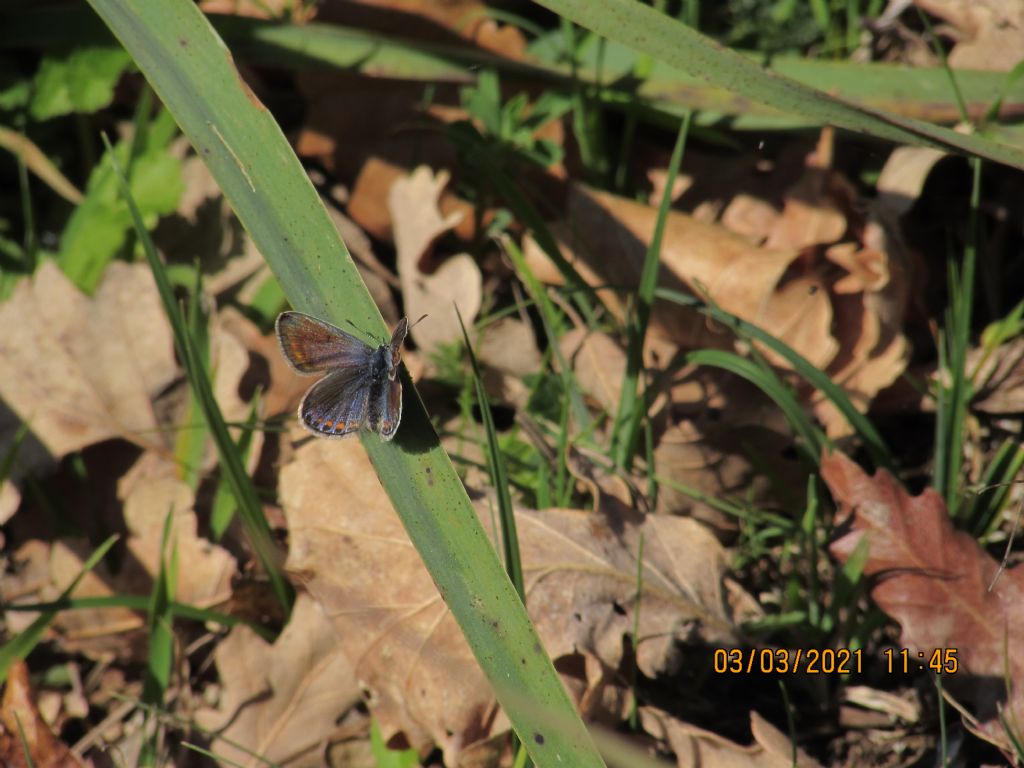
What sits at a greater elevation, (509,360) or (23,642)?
(509,360)

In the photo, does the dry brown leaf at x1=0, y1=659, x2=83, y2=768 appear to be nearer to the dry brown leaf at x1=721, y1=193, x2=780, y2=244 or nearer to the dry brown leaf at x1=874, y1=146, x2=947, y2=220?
the dry brown leaf at x1=721, y1=193, x2=780, y2=244

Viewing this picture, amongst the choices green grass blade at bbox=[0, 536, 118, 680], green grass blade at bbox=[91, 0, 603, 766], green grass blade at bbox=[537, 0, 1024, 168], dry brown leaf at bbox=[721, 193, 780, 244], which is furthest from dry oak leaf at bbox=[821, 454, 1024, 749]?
green grass blade at bbox=[0, 536, 118, 680]

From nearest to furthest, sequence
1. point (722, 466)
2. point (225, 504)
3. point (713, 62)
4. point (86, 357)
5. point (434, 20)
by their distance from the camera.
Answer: point (713, 62)
point (722, 466)
point (225, 504)
point (86, 357)
point (434, 20)

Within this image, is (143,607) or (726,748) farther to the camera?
(143,607)

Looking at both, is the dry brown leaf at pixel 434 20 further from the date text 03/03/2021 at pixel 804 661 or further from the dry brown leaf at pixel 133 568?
the date text 03/03/2021 at pixel 804 661

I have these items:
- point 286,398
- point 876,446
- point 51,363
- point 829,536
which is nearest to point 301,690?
point 286,398

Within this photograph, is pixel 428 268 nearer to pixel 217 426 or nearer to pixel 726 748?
pixel 217 426

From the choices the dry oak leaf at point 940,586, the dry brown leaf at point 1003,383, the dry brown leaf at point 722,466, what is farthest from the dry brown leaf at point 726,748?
the dry brown leaf at point 1003,383

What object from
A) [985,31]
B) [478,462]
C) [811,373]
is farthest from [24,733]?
[985,31]
